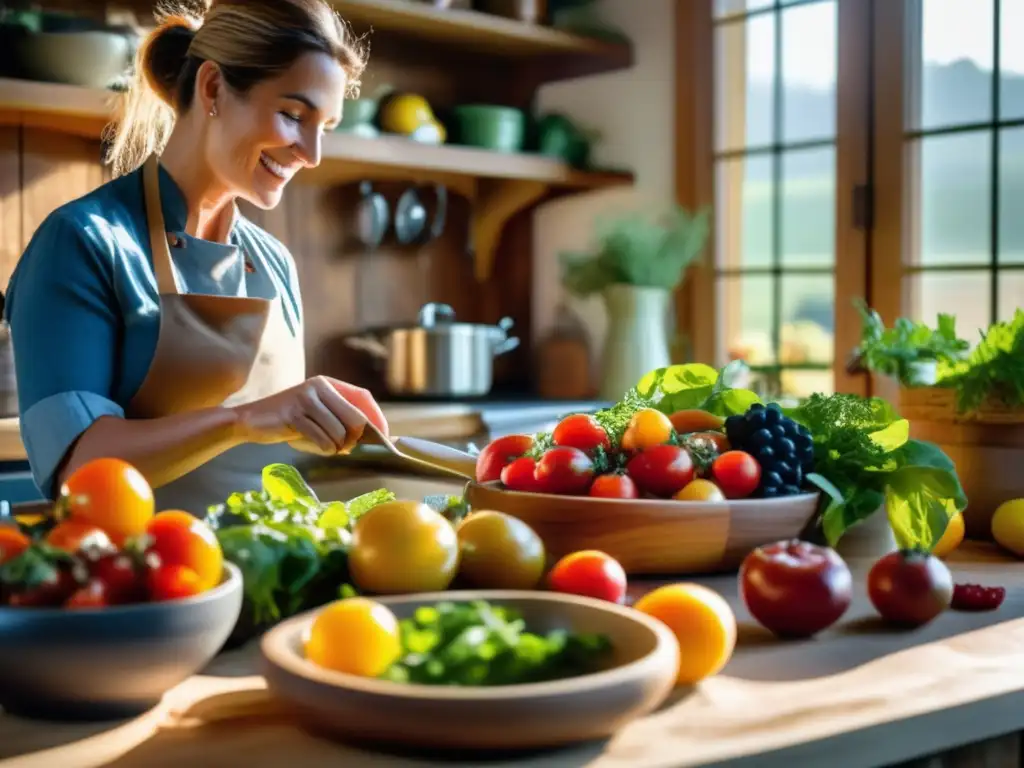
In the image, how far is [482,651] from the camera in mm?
792

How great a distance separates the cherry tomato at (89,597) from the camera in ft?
2.65

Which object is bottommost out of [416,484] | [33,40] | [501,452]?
[416,484]

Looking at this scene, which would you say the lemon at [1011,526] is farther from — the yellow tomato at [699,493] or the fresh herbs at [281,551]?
the fresh herbs at [281,551]

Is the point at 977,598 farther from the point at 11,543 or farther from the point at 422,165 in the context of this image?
the point at 422,165

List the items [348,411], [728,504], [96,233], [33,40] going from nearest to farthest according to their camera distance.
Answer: [728,504] → [348,411] → [96,233] → [33,40]

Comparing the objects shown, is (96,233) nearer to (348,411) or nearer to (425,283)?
(348,411)

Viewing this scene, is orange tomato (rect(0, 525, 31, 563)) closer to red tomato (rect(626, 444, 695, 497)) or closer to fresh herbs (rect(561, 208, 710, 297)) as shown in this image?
red tomato (rect(626, 444, 695, 497))

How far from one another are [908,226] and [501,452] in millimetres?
2097

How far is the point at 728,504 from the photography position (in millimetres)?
1272

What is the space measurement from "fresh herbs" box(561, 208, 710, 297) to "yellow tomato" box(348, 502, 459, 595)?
8.38ft

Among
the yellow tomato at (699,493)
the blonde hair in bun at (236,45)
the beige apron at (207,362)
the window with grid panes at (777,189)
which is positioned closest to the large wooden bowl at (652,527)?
the yellow tomato at (699,493)

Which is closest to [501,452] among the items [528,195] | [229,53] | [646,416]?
[646,416]

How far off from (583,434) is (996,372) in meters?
0.61

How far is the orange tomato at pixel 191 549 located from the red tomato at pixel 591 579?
31 cm
